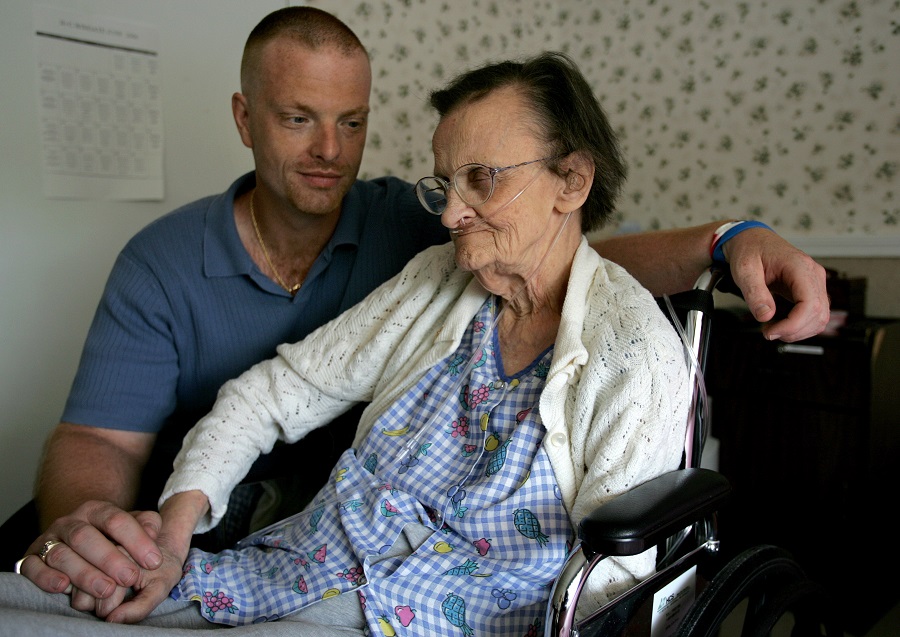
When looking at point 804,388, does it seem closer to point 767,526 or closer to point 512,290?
point 767,526

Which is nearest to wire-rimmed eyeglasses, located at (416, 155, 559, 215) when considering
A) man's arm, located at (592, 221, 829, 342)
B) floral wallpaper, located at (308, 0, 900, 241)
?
man's arm, located at (592, 221, 829, 342)

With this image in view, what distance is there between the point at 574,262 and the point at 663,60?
7.17ft

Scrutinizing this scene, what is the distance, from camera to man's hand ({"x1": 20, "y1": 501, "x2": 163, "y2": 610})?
3.24ft

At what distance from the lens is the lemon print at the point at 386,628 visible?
1026 millimetres

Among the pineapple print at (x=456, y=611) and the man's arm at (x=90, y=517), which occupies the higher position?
the man's arm at (x=90, y=517)

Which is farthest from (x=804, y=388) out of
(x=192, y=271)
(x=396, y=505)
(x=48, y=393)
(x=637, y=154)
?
(x=48, y=393)

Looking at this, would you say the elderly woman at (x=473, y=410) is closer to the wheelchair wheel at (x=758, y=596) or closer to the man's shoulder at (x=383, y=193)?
the wheelchair wheel at (x=758, y=596)

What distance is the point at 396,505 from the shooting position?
1.12m

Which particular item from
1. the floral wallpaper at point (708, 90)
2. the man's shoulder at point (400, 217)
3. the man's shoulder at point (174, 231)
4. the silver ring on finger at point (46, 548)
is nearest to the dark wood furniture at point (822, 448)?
the floral wallpaper at point (708, 90)

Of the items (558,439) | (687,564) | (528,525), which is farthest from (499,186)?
(687,564)

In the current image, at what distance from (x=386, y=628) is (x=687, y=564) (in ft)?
1.44

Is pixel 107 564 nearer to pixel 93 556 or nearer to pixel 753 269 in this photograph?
pixel 93 556

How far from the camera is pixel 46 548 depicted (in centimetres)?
103

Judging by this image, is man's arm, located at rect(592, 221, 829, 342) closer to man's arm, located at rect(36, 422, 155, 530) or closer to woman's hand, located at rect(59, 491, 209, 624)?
woman's hand, located at rect(59, 491, 209, 624)
